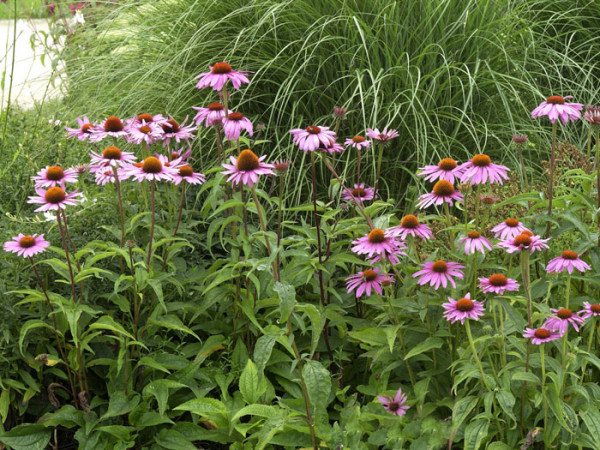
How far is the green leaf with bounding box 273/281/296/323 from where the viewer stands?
1669 millimetres

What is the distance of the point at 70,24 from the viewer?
16.9 feet

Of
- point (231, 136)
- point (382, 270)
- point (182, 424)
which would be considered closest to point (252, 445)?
point (182, 424)

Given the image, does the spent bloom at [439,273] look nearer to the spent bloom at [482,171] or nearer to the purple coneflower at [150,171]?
the spent bloom at [482,171]

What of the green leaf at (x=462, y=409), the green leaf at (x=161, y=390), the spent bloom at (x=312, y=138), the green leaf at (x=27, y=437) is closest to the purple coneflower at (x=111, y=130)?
the spent bloom at (x=312, y=138)

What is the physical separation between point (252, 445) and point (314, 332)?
1.43ft

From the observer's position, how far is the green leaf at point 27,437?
2.00 metres

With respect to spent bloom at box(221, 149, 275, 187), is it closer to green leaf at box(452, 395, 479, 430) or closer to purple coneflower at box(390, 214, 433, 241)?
purple coneflower at box(390, 214, 433, 241)

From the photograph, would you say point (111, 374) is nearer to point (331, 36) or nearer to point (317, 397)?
point (317, 397)

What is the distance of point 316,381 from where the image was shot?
5.75 feet

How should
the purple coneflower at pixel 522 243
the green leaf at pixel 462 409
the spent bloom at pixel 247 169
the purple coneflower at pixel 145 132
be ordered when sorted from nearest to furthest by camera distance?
the purple coneflower at pixel 522 243 < the green leaf at pixel 462 409 < the spent bloom at pixel 247 169 < the purple coneflower at pixel 145 132

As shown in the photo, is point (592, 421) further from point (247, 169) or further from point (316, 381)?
Answer: point (247, 169)

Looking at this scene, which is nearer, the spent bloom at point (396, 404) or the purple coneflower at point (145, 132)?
the spent bloom at point (396, 404)

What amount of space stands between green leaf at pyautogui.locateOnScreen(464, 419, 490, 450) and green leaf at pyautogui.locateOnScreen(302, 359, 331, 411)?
329 millimetres

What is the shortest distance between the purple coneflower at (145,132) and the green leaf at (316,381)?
812 mm
